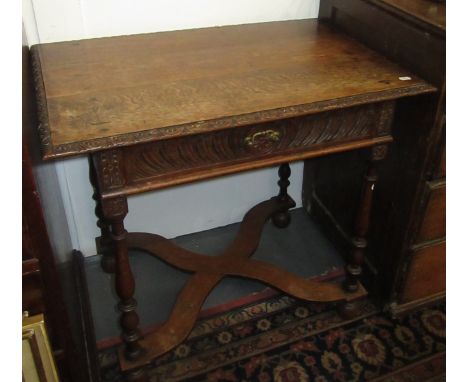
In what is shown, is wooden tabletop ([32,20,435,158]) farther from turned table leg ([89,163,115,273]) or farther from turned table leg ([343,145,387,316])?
turned table leg ([89,163,115,273])

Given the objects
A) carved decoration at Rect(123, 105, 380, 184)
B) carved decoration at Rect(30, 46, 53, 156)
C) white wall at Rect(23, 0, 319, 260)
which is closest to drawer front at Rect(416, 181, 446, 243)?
carved decoration at Rect(123, 105, 380, 184)

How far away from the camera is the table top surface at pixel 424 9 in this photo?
1263mm

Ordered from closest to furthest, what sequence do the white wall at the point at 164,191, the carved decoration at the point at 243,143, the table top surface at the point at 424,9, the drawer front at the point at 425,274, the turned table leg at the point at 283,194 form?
the carved decoration at the point at 243,143, the table top surface at the point at 424,9, the white wall at the point at 164,191, the drawer front at the point at 425,274, the turned table leg at the point at 283,194

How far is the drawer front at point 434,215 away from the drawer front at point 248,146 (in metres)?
0.26

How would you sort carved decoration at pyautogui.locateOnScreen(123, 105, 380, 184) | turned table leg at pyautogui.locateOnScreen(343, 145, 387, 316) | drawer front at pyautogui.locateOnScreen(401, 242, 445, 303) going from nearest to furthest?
carved decoration at pyautogui.locateOnScreen(123, 105, 380, 184) → turned table leg at pyautogui.locateOnScreen(343, 145, 387, 316) → drawer front at pyautogui.locateOnScreen(401, 242, 445, 303)

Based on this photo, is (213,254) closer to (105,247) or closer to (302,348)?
(105,247)

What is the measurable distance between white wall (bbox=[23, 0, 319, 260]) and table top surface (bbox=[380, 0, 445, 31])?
421 mm

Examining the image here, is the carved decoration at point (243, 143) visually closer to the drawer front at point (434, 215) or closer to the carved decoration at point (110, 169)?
the carved decoration at point (110, 169)

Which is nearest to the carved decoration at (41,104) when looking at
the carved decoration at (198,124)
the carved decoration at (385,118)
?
the carved decoration at (198,124)

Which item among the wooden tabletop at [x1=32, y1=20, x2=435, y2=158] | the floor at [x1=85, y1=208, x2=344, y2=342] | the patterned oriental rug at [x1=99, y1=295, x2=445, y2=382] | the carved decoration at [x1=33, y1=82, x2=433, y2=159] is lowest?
the patterned oriental rug at [x1=99, y1=295, x2=445, y2=382]

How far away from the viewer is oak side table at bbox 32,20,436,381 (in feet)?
3.60

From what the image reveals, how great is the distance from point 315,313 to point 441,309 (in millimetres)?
453
